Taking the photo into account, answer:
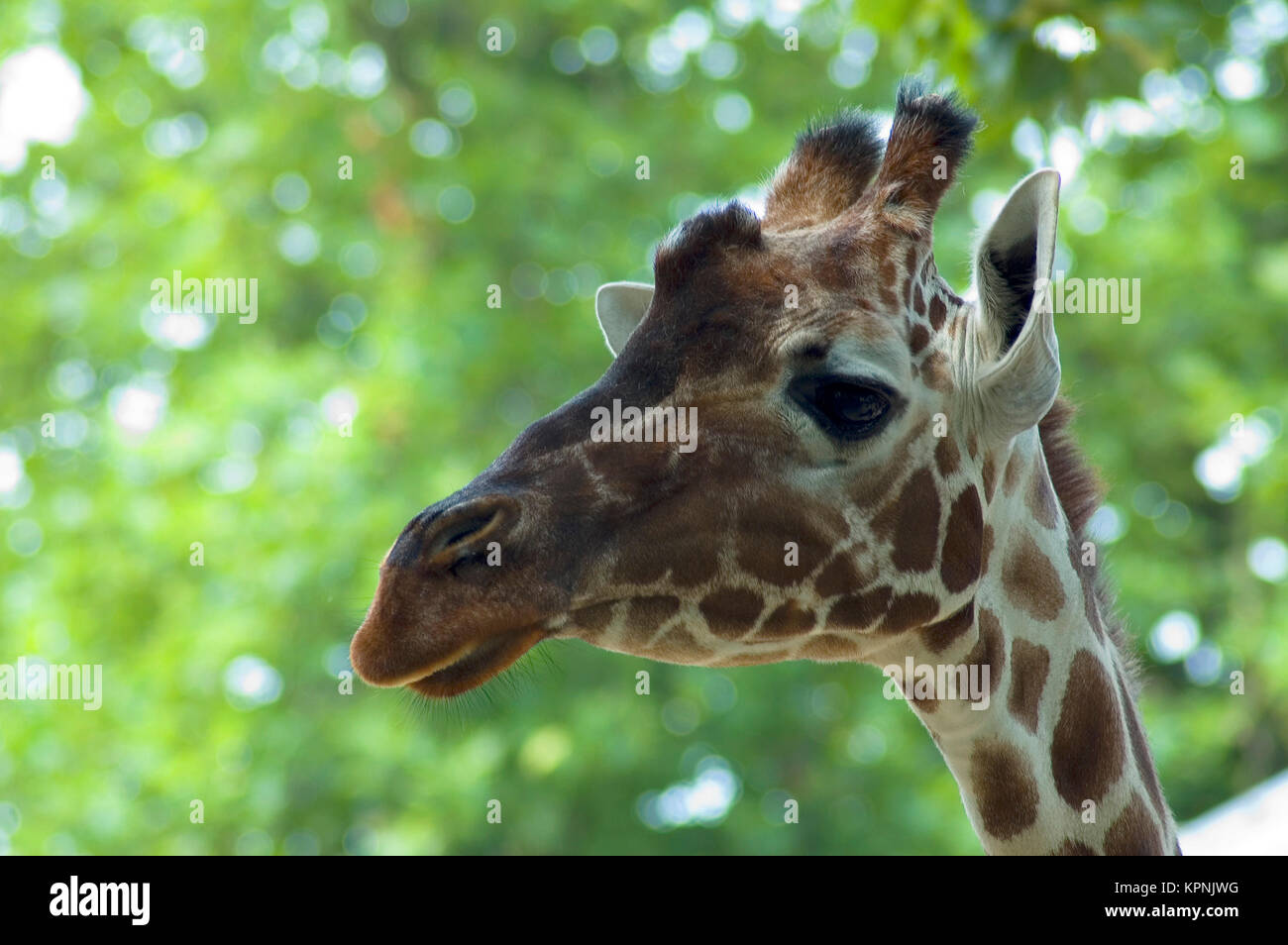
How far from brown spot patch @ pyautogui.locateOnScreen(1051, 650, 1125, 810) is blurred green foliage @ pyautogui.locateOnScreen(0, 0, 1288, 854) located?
580 cm

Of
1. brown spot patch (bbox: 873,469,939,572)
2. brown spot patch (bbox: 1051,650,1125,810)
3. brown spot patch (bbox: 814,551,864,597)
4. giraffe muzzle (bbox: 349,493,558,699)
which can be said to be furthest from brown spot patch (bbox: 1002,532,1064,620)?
giraffe muzzle (bbox: 349,493,558,699)

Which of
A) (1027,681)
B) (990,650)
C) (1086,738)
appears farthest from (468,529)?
(1086,738)

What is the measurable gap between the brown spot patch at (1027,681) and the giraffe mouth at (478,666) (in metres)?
0.98

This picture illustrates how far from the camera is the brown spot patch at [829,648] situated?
8.17 feet

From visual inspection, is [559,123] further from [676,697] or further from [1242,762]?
[1242,762]

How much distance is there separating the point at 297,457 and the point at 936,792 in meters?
5.10

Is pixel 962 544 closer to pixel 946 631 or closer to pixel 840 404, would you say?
pixel 946 631

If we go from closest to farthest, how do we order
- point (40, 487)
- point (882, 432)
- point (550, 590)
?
point (550, 590), point (882, 432), point (40, 487)

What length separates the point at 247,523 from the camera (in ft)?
30.2

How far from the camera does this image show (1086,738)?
2.65m

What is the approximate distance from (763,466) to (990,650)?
0.60 m

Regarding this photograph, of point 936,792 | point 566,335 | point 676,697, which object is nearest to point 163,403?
point 566,335

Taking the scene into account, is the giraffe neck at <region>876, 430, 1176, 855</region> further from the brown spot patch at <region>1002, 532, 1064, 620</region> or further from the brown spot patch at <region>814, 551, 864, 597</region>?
the brown spot patch at <region>814, 551, 864, 597</region>

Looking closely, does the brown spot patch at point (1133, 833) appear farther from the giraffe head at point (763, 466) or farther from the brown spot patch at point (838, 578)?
the brown spot patch at point (838, 578)
